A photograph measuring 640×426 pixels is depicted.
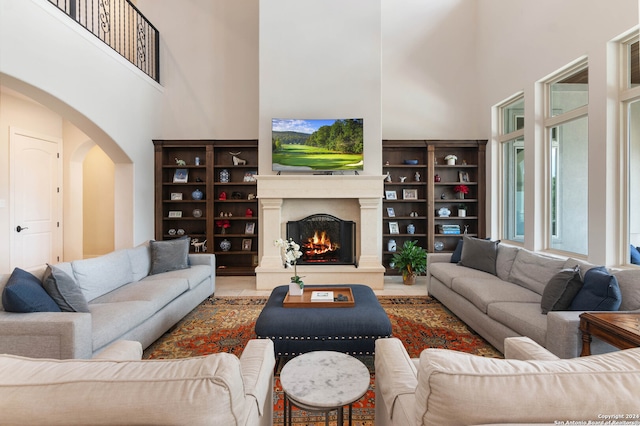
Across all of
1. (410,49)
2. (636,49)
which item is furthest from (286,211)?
(636,49)

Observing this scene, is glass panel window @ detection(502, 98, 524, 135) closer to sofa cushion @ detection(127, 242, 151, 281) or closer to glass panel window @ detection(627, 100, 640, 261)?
glass panel window @ detection(627, 100, 640, 261)

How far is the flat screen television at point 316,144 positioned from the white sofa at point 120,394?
4.28 metres

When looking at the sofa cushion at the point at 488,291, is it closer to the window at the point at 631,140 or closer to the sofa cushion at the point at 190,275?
the window at the point at 631,140

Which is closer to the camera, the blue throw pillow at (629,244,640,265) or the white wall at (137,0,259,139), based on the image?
the blue throw pillow at (629,244,640,265)

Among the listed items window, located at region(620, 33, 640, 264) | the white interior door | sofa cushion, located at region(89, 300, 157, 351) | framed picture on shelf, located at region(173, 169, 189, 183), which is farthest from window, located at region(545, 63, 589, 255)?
the white interior door

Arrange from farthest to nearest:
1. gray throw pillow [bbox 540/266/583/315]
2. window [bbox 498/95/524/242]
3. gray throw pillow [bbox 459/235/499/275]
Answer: window [bbox 498/95/524/242] → gray throw pillow [bbox 459/235/499/275] → gray throw pillow [bbox 540/266/583/315]

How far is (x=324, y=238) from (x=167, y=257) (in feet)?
7.78

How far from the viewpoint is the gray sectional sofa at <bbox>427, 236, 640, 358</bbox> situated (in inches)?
88.1

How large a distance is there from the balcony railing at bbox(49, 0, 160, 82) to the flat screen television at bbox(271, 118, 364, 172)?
107 inches

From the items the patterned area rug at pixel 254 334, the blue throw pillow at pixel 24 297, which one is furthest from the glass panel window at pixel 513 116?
the blue throw pillow at pixel 24 297

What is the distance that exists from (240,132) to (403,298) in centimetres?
411

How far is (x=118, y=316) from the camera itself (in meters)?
2.61

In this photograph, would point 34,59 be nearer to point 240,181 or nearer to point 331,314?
point 240,181

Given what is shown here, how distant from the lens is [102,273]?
10.8 feet
